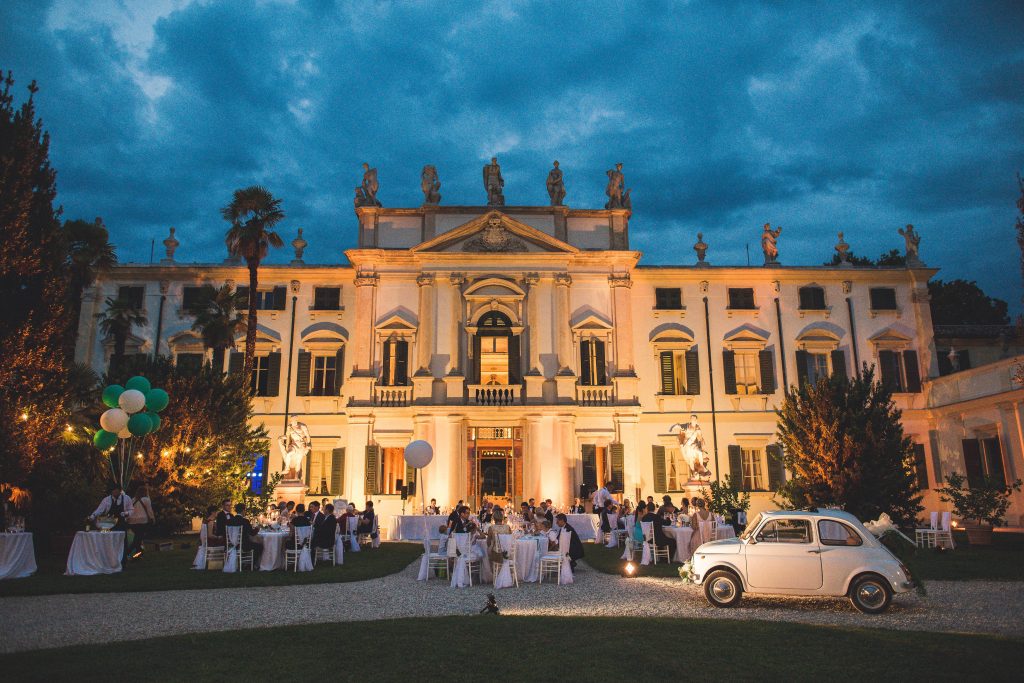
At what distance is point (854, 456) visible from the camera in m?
19.3

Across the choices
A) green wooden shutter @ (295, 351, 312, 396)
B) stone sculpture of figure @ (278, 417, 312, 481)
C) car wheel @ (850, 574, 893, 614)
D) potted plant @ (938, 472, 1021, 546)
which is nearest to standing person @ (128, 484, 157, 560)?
stone sculpture of figure @ (278, 417, 312, 481)

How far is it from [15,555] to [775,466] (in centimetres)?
2514

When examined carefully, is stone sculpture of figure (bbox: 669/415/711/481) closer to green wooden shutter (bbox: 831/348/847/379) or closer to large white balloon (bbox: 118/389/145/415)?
green wooden shutter (bbox: 831/348/847/379)

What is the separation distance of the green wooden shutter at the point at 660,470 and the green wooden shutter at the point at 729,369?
12.8 feet

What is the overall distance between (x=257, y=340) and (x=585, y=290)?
14.0 m

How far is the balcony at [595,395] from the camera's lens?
85.9ft

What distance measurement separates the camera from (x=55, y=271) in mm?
14508

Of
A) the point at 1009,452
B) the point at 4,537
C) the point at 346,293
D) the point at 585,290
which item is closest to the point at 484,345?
the point at 585,290

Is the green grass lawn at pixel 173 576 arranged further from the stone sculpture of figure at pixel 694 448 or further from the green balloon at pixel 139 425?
the stone sculpture of figure at pixel 694 448

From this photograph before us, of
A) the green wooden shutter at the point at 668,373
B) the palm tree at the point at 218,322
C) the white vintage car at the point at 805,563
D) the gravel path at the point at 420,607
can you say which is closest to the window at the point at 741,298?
the green wooden shutter at the point at 668,373

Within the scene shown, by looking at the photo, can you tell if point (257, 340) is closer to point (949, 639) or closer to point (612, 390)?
point (612, 390)

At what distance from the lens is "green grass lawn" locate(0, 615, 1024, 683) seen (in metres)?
6.17

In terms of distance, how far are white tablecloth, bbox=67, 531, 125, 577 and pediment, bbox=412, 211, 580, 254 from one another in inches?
633

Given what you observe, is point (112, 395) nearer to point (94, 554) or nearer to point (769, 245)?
point (94, 554)
